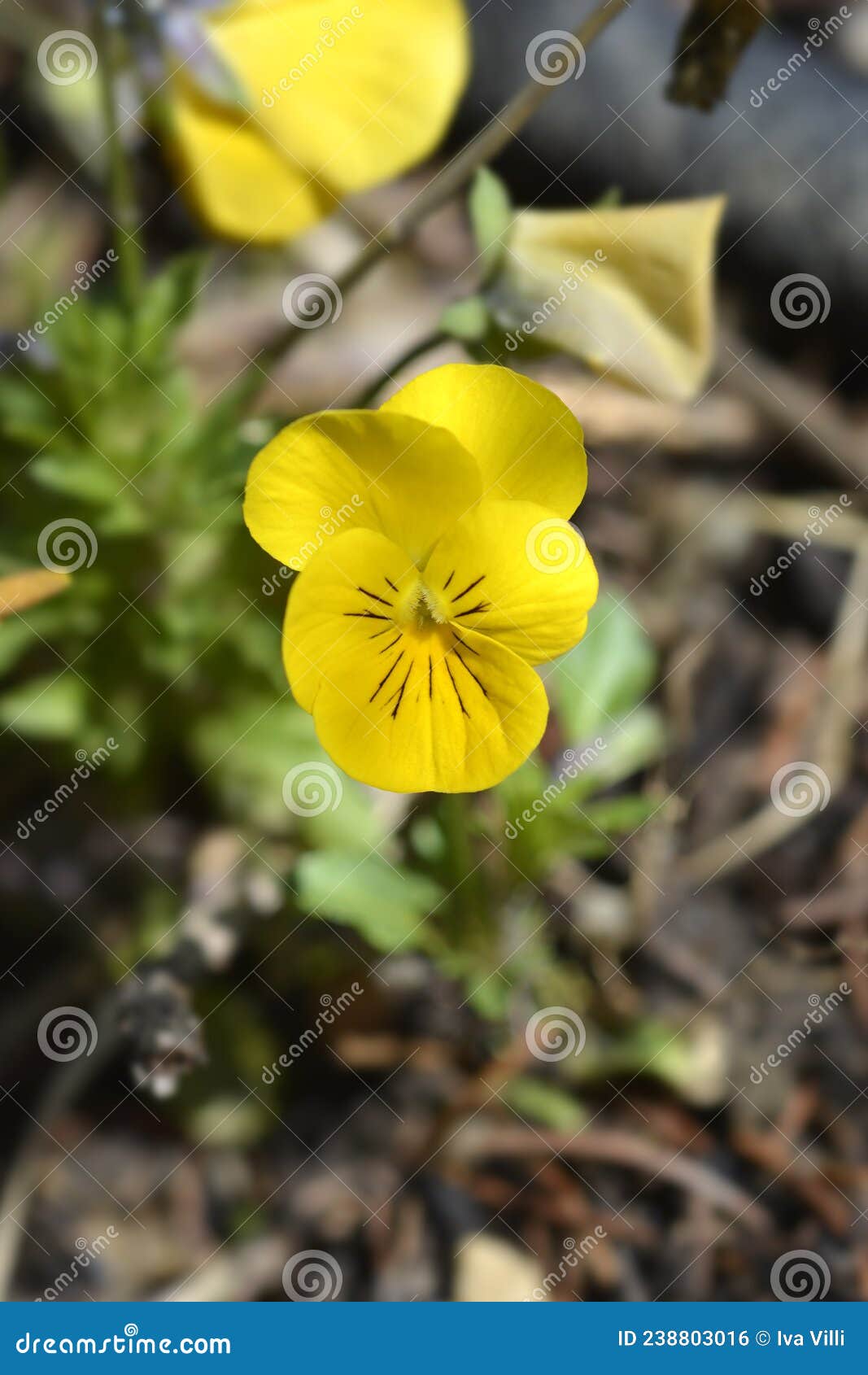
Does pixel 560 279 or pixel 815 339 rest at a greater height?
pixel 815 339

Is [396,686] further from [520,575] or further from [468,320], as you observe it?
[468,320]

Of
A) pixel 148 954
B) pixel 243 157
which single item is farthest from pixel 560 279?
pixel 148 954

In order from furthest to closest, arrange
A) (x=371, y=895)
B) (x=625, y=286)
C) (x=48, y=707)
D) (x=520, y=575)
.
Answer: (x=48, y=707) < (x=371, y=895) < (x=625, y=286) < (x=520, y=575)

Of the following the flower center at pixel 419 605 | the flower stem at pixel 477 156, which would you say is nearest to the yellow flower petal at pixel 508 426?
the flower center at pixel 419 605

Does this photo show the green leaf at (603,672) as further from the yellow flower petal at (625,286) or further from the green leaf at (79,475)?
the green leaf at (79,475)

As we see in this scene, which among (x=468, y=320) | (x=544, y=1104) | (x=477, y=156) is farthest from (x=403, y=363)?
(x=544, y=1104)

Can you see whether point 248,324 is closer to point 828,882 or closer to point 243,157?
point 243,157

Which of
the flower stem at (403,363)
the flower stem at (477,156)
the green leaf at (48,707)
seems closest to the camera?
the flower stem at (477,156)
